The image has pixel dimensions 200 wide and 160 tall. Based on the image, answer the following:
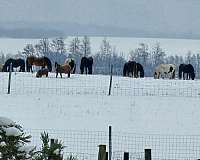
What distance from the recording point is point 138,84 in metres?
30.5

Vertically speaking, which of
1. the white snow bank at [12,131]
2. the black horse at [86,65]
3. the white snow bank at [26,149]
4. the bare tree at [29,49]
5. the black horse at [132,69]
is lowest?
the white snow bank at [26,149]

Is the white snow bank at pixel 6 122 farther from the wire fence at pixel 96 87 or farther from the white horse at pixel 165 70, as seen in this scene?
the white horse at pixel 165 70

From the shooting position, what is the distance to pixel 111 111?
22.2 metres

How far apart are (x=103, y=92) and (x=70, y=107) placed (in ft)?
15.9

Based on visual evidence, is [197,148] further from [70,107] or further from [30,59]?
[30,59]

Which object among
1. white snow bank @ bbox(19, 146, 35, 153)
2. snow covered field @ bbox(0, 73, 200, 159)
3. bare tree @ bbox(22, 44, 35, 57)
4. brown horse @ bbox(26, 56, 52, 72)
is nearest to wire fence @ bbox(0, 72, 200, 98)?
snow covered field @ bbox(0, 73, 200, 159)

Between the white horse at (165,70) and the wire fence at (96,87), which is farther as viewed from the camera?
the white horse at (165,70)

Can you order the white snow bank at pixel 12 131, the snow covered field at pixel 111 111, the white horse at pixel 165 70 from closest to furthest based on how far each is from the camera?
the white snow bank at pixel 12 131
the snow covered field at pixel 111 111
the white horse at pixel 165 70

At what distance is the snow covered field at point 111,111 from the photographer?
57.2 feet

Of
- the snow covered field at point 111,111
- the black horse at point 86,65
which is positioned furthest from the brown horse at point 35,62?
the snow covered field at point 111,111

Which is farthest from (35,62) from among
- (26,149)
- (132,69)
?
(26,149)

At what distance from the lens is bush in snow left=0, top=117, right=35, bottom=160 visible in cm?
417

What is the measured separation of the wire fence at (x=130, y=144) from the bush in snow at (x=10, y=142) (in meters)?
9.74

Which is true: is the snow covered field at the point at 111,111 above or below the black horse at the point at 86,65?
below
